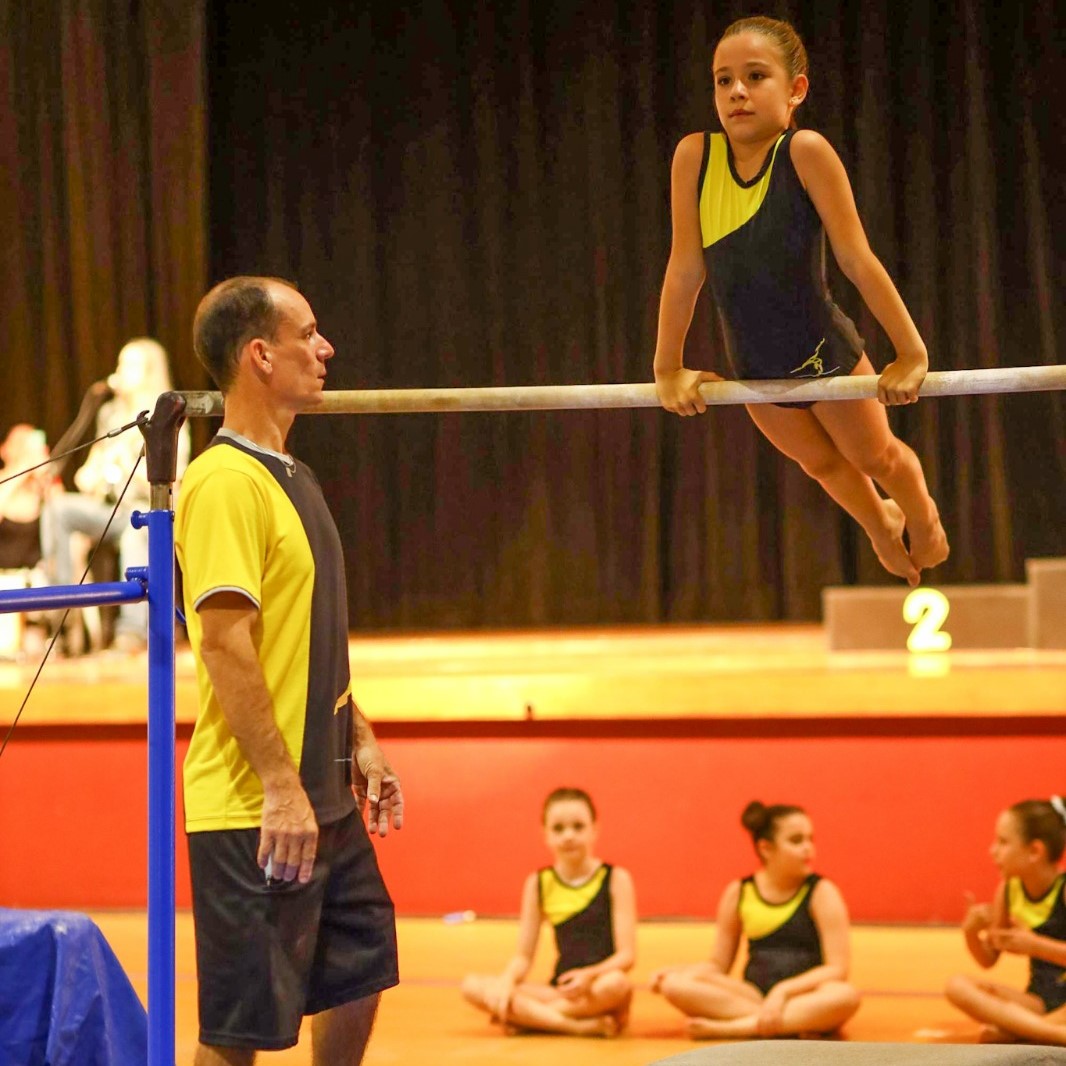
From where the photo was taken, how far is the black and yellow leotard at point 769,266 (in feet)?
8.29

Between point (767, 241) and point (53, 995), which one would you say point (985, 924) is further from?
point (53, 995)

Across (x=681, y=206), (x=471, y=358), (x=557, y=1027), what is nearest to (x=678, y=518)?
(x=471, y=358)

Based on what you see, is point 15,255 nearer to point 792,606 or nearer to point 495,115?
point 495,115

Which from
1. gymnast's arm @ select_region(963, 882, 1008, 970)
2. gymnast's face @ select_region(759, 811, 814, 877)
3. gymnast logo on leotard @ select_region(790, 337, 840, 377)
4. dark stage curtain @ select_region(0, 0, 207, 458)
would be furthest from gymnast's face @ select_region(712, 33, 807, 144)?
dark stage curtain @ select_region(0, 0, 207, 458)

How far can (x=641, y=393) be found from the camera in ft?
8.64

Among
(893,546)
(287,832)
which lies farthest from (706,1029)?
(287,832)

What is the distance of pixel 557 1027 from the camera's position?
379 cm

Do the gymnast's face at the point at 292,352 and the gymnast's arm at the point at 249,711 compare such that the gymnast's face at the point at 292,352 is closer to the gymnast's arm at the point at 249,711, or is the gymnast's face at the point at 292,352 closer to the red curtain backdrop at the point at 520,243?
the gymnast's arm at the point at 249,711

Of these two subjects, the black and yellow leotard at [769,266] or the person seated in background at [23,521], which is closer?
the black and yellow leotard at [769,266]

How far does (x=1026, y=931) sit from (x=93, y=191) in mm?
5476

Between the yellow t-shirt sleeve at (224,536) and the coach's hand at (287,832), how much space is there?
10.7 inches

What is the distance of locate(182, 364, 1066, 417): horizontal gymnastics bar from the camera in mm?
2473

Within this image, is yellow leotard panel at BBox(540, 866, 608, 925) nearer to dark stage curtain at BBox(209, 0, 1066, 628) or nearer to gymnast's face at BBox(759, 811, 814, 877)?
gymnast's face at BBox(759, 811, 814, 877)

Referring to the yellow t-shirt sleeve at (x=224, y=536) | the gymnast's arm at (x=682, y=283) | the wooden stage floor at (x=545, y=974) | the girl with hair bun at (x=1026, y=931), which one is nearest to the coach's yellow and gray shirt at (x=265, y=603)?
the yellow t-shirt sleeve at (x=224, y=536)
